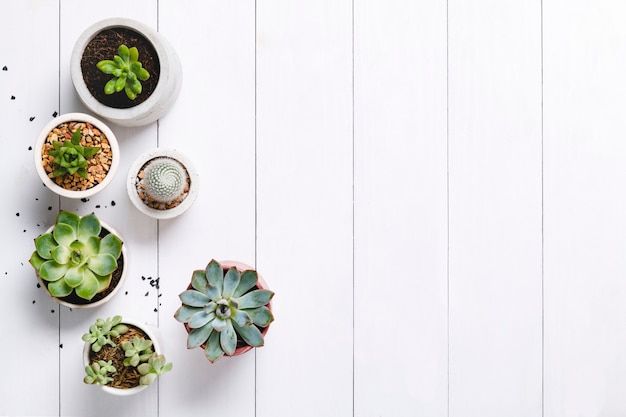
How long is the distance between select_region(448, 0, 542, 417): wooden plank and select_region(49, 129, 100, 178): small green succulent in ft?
2.58

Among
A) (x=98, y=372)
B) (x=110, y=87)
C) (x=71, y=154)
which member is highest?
(x=110, y=87)

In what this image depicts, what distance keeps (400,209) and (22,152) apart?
849 millimetres

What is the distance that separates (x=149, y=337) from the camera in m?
1.08

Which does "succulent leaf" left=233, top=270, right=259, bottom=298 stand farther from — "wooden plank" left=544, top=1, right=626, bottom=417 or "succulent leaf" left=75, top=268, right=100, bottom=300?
"wooden plank" left=544, top=1, right=626, bottom=417

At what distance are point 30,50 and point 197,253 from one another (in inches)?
22.6

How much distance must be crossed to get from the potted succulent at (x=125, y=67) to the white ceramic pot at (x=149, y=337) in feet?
1.39

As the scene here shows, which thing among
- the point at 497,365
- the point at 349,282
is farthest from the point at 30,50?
the point at 497,365

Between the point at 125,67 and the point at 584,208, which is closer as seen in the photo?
the point at 125,67

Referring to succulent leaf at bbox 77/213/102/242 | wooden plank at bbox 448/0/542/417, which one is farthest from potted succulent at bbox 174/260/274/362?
wooden plank at bbox 448/0/542/417

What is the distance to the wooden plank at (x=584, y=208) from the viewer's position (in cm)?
122

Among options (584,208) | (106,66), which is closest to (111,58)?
(106,66)

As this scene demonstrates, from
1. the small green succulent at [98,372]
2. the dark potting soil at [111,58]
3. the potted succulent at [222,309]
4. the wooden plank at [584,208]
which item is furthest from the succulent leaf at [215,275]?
the wooden plank at [584,208]

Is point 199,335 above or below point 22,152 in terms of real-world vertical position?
below

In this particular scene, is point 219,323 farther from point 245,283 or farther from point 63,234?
point 63,234
